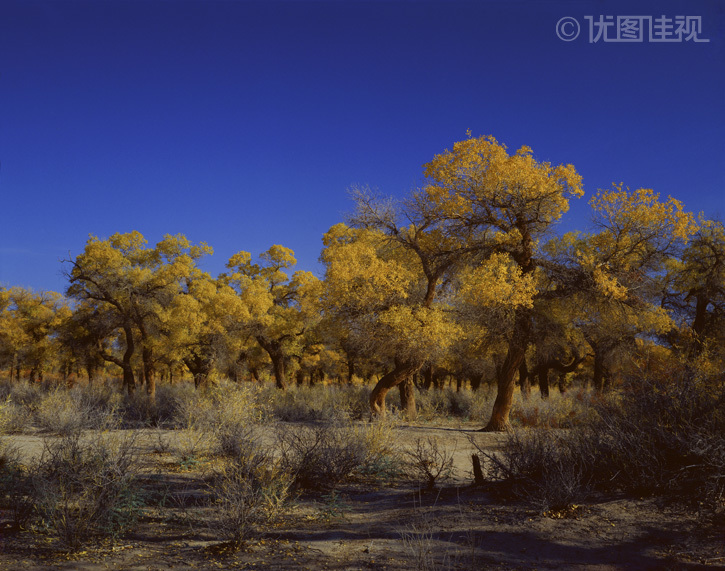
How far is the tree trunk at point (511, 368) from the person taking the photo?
15.4m

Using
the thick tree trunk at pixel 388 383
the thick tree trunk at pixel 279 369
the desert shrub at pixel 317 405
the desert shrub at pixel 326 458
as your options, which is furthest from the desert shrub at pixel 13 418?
the thick tree trunk at pixel 279 369

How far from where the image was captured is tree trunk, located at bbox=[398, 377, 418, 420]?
19.4 metres

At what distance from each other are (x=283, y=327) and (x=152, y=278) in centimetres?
728

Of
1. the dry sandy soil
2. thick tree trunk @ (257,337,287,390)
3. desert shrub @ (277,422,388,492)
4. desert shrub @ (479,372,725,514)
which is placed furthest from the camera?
thick tree trunk @ (257,337,287,390)

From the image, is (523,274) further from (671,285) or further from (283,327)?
(283,327)

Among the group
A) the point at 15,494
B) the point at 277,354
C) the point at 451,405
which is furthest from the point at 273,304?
the point at 15,494

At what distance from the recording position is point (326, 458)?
8062 mm

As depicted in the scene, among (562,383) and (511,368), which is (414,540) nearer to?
(511,368)

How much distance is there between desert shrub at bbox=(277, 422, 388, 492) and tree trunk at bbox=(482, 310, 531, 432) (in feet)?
25.1

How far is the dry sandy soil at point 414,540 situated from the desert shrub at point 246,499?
0.51 ft

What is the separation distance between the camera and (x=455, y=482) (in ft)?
27.0

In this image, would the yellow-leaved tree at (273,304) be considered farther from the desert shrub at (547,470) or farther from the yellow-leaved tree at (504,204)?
the desert shrub at (547,470)

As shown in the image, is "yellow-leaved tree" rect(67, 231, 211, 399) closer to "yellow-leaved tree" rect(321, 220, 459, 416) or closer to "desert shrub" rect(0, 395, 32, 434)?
"desert shrub" rect(0, 395, 32, 434)


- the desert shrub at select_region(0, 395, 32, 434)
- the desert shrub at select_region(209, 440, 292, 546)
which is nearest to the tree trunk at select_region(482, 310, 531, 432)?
the desert shrub at select_region(209, 440, 292, 546)
